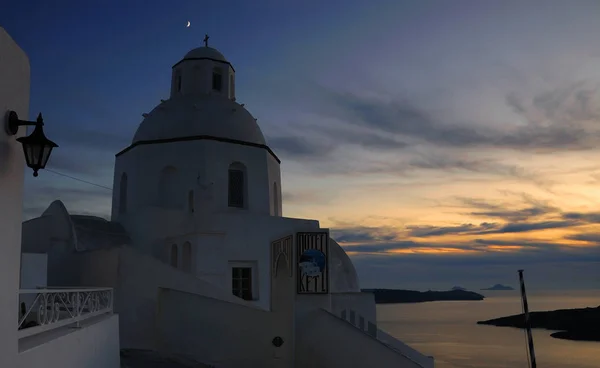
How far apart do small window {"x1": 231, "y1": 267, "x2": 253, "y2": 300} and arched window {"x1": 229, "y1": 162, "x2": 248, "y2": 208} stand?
2.54m

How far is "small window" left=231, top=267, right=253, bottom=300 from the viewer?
65.8 feet

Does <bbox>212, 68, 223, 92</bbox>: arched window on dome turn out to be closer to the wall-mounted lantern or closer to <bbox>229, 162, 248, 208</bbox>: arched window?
<bbox>229, 162, 248, 208</bbox>: arched window

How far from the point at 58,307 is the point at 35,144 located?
12.7 ft

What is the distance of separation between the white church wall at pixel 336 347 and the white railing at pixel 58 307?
6.03 meters

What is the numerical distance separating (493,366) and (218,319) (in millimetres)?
35590

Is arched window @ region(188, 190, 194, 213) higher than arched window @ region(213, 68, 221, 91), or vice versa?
arched window @ region(213, 68, 221, 91)

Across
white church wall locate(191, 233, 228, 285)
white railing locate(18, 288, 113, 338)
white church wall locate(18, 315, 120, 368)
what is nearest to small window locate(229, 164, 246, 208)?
white church wall locate(191, 233, 228, 285)

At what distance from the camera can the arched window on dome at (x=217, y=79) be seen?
24.4m

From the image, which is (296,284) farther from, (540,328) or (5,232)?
(540,328)

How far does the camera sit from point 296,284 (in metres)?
15.8

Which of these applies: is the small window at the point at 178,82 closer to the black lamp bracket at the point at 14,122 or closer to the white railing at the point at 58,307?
the white railing at the point at 58,307

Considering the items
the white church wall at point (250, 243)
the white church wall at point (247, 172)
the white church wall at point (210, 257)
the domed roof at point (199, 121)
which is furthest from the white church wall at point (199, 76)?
the white church wall at point (210, 257)

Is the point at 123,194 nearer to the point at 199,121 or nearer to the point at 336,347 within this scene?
the point at 199,121

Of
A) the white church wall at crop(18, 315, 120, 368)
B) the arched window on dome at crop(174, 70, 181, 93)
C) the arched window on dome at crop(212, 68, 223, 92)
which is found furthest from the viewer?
the arched window on dome at crop(174, 70, 181, 93)
